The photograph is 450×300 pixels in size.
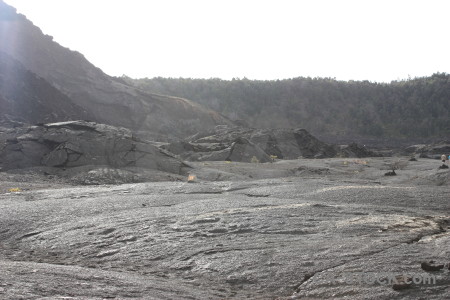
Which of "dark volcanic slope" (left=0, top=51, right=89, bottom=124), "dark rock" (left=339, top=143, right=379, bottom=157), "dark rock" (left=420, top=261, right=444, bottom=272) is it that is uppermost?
"dark volcanic slope" (left=0, top=51, right=89, bottom=124)

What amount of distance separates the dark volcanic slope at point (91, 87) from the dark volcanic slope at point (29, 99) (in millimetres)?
4040

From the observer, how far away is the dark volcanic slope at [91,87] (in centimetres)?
3838

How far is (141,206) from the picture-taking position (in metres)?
7.31

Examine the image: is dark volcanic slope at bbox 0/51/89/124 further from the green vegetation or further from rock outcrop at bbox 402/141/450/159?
rock outcrop at bbox 402/141/450/159

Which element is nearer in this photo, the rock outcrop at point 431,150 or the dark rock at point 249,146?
the dark rock at point 249,146

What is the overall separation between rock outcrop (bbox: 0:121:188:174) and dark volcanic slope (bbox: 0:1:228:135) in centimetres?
2005

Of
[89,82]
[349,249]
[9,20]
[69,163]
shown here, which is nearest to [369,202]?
[349,249]

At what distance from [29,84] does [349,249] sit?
32.2 meters

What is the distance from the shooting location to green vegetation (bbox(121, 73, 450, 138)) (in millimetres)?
51656

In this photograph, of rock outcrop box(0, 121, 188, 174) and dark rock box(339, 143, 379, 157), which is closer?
rock outcrop box(0, 121, 188, 174)

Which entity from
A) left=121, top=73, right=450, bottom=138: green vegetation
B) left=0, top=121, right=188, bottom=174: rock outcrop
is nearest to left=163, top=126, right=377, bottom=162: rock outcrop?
left=0, top=121, right=188, bottom=174: rock outcrop

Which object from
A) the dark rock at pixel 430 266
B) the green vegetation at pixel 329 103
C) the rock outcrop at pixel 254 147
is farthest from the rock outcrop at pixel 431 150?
the dark rock at pixel 430 266

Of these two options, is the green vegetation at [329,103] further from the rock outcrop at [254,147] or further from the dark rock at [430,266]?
the dark rock at [430,266]

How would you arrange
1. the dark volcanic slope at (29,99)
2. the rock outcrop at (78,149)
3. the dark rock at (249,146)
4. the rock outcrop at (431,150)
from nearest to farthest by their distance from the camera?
1. the rock outcrop at (78,149)
2. the dark rock at (249,146)
3. the dark volcanic slope at (29,99)
4. the rock outcrop at (431,150)
